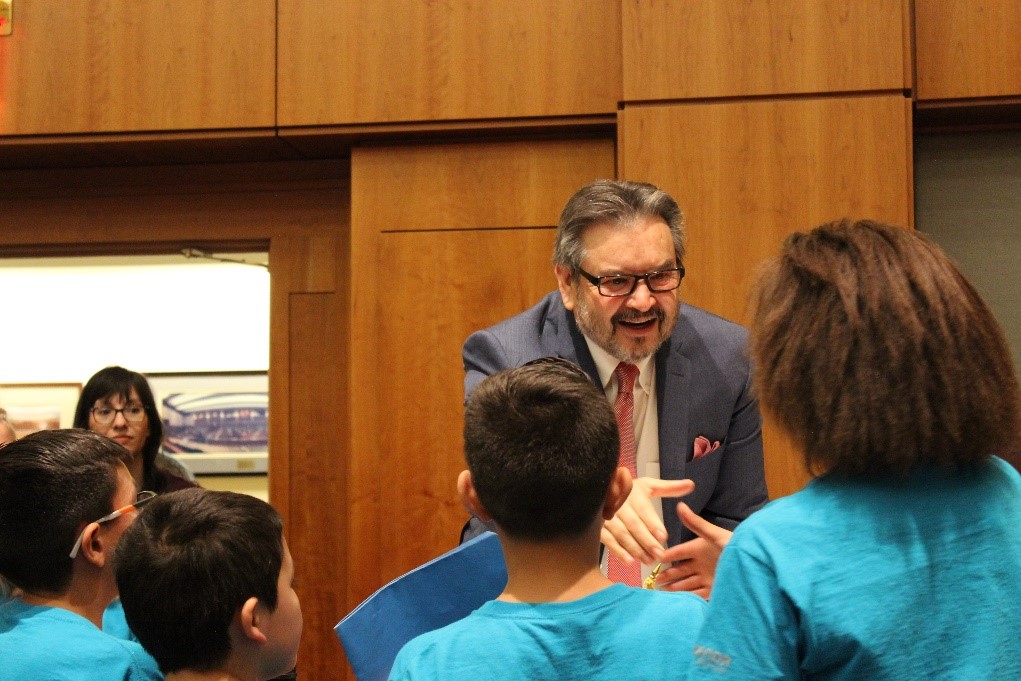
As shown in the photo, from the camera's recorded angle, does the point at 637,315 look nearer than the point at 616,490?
No

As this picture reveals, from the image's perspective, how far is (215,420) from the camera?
19.2ft

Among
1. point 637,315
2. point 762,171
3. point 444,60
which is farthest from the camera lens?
point 444,60

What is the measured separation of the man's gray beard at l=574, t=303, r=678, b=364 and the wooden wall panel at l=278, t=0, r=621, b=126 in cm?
121

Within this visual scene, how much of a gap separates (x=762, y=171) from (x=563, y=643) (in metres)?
2.29

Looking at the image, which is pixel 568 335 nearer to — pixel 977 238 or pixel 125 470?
pixel 125 470

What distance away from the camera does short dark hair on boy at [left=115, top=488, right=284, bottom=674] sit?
5.08 feet

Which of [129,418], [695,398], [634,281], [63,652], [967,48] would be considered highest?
[967,48]

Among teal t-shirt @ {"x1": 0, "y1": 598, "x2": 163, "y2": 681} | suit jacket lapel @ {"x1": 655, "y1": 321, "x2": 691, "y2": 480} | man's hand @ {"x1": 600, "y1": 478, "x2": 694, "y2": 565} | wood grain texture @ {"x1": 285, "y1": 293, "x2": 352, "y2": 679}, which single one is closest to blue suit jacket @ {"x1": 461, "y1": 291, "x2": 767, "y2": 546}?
suit jacket lapel @ {"x1": 655, "y1": 321, "x2": 691, "y2": 480}

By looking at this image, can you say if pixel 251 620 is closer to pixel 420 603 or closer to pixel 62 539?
pixel 420 603

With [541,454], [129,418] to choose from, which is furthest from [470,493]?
[129,418]

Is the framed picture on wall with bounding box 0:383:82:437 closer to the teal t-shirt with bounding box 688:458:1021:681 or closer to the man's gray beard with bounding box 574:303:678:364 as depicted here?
the man's gray beard with bounding box 574:303:678:364

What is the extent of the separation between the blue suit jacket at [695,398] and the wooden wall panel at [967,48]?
1335 mm

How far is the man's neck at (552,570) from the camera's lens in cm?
129

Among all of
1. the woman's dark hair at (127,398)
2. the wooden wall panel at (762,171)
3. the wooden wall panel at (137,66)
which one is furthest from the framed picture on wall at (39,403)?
the wooden wall panel at (762,171)
